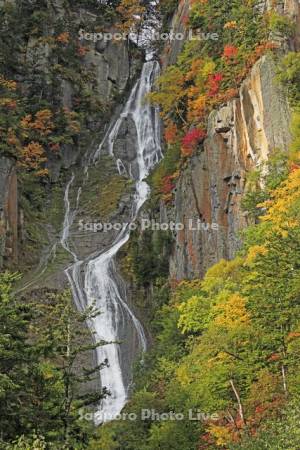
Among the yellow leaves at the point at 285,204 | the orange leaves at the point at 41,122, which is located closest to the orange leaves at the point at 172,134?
the yellow leaves at the point at 285,204

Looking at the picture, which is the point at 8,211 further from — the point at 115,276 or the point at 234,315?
the point at 234,315

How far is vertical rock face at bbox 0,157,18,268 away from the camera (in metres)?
43.1

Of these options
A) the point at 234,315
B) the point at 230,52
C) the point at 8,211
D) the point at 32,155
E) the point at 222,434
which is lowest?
the point at 222,434

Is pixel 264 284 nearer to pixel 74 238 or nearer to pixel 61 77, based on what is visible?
pixel 74 238

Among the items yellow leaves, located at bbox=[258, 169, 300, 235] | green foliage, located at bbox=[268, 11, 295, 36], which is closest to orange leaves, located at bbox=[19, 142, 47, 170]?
green foliage, located at bbox=[268, 11, 295, 36]

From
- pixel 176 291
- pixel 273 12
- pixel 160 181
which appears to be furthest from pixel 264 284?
pixel 160 181

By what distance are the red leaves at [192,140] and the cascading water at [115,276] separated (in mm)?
10102

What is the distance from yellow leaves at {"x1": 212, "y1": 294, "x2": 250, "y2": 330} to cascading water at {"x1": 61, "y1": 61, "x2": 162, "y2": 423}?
3523 millimetres

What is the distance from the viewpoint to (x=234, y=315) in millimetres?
20375

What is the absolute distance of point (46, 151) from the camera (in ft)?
191

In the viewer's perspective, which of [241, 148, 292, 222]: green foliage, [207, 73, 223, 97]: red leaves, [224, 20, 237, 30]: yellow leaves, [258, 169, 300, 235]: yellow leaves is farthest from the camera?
[224, 20, 237, 30]: yellow leaves

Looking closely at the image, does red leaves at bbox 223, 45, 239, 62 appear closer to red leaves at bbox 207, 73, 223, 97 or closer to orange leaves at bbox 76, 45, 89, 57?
red leaves at bbox 207, 73, 223, 97

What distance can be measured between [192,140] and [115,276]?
36.4ft

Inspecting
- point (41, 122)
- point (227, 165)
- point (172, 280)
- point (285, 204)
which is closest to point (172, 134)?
point (227, 165)
